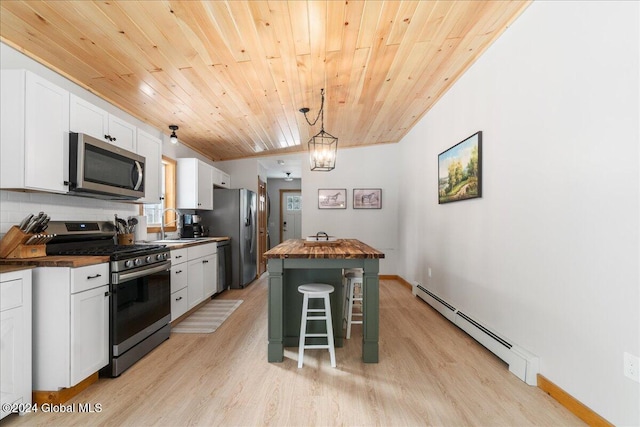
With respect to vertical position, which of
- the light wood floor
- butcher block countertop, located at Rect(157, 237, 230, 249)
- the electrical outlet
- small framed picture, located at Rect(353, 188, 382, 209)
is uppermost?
small framed picture, located at Rect(353, 188, 382, 209)

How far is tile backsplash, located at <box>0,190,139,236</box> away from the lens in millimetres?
2135

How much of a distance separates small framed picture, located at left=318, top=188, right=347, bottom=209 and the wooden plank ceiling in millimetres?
2328

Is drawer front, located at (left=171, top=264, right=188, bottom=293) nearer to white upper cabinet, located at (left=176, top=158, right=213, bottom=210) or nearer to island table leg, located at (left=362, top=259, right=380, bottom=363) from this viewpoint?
white upper cabinet, located at (left=176, top=158, right=213, bottom=210)

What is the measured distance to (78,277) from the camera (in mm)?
1970

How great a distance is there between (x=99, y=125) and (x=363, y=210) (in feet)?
14.7

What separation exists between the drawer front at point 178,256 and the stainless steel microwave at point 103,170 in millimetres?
687

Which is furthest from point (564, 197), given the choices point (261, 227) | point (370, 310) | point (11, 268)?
point (261, 227)

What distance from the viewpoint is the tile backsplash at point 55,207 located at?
2.13m

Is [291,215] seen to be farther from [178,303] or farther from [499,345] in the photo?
[499,345]

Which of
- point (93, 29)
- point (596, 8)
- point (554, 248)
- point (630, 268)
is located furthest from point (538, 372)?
point (93, 29)

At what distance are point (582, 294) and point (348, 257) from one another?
1456mm

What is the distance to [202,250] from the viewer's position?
4027 millimetres

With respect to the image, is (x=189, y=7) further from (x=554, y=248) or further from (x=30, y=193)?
(x=554, y=248)

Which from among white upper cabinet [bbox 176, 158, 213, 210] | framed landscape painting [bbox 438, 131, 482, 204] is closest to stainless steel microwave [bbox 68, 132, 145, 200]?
white upper cabinet [bbox 176, 158, 213, 210]
